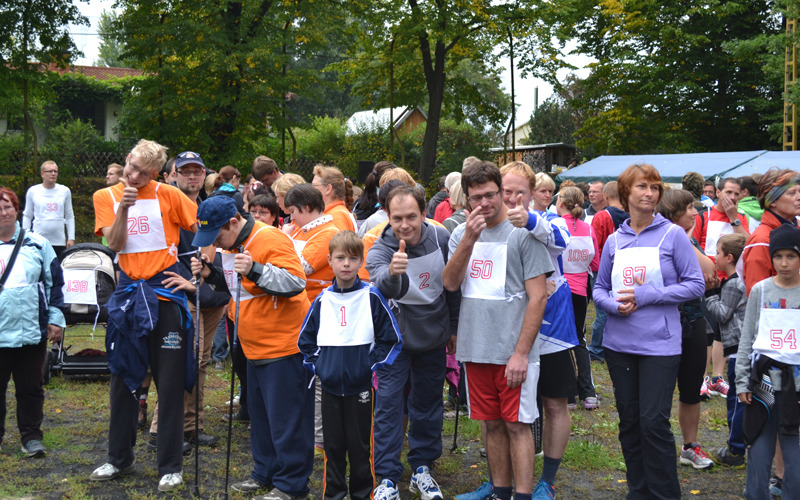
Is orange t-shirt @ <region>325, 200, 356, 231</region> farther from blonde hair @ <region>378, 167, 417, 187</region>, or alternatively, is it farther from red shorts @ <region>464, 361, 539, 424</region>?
red shorts @ <region>464, 361, 539, 424</region>

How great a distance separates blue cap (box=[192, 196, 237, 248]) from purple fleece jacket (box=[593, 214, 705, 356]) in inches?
96.2

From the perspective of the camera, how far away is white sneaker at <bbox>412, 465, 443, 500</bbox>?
4.82 meters

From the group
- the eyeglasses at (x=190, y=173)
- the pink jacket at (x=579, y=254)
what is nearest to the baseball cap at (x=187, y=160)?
the eyeglasses at (x=190, y=173)

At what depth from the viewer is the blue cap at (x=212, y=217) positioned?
179 inches

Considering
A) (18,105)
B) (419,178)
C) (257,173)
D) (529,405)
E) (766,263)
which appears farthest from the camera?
(419,178)

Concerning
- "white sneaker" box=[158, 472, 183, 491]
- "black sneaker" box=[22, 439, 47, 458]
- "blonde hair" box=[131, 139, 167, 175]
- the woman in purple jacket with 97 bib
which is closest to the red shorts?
the woman in purple jacket with 97 bib

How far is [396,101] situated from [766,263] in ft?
67.2

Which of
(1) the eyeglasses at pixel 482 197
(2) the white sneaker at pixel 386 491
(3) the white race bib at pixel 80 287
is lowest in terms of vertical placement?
(2) the white sneaker at pixel 386 491

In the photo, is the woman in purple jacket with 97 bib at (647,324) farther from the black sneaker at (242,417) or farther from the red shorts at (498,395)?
the black sneaker at (242,417)

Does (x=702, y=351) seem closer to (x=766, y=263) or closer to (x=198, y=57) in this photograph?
(x=766, y=263)

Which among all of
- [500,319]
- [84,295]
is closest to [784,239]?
[500,319]

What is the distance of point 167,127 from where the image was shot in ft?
54.9

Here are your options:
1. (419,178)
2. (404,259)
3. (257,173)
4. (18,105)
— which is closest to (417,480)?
(404,259)

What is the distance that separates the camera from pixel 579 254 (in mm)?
7473
